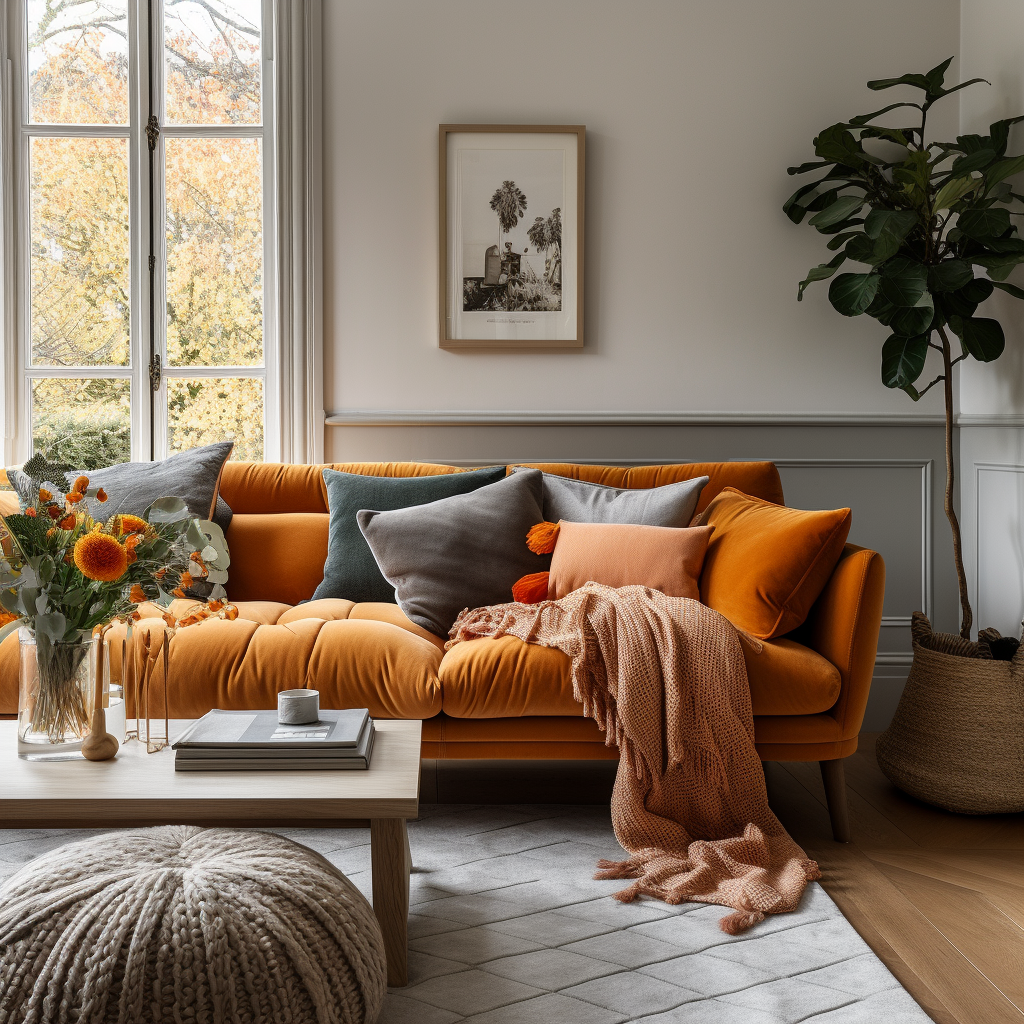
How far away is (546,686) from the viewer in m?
2.07

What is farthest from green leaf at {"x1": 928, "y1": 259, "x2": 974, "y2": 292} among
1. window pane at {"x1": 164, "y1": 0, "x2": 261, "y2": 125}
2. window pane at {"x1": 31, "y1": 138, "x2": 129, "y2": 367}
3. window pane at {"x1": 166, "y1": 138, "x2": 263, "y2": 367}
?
window pane at {"x1": 31, "y1": 138, "x2": 129, "y2": 367}

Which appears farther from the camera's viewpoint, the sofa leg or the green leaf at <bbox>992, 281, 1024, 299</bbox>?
the green leaf at <bbox>992, 281, 1024, 299</bbox>

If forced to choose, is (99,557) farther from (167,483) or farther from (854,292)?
(854,292)

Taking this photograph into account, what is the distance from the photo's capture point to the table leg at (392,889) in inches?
55.5

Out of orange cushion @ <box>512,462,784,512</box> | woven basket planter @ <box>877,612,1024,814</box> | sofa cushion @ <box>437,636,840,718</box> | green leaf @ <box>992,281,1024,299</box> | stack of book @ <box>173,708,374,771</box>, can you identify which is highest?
green leaf @ <box>992,281,1024,299</box>

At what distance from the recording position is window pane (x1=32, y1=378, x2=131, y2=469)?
3.27 meters

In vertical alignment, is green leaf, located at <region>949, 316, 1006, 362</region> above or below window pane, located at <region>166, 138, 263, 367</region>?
below

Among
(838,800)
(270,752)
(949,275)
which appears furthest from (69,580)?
(949,275)

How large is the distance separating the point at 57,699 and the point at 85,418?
2.07 metres

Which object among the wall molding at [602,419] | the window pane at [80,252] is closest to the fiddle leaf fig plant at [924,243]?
the wall molding at [602,419]

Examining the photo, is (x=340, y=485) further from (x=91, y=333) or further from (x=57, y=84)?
(x=57, y=84)

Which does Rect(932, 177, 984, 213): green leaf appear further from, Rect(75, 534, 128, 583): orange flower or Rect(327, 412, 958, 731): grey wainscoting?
Rect(75, 534, 128, 583): orange flower

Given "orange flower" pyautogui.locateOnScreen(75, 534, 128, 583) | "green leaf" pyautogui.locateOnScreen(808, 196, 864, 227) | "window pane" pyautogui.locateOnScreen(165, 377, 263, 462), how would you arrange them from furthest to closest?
"window pane" pyautogui.locateOnScreen(165, 377, 263, 462)
"green leaf" pyautogui.locateOnScreen(808, 196, 864, 227)
"orange flower" pyautogui.locateOnScreen(75, 534, 128, 583)

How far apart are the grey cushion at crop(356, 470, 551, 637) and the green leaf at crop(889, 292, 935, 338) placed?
4.03ft
